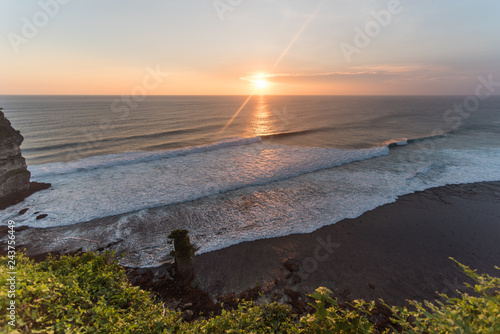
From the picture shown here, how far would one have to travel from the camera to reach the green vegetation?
2.76m

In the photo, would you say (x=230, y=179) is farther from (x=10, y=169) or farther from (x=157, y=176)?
(x=10, y=169)

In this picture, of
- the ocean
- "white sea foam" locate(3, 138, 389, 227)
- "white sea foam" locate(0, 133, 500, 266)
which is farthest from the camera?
"white sea foam" locate(3, 138, 389, 227)

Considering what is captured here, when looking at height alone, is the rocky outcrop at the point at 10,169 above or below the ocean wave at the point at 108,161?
above

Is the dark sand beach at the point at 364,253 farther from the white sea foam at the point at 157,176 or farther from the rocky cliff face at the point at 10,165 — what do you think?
the rocky cliff face at the point at 10,165

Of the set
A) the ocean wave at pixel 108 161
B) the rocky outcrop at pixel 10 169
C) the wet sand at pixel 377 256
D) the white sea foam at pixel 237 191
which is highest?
the rocky outcrop at pixel 10 169

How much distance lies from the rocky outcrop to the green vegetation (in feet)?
46.7

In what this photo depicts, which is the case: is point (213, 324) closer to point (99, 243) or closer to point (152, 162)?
point (99, 243)

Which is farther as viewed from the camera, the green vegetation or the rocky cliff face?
the rocky cliff face

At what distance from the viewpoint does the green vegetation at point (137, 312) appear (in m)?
2.76

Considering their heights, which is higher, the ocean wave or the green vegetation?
the green vegetation

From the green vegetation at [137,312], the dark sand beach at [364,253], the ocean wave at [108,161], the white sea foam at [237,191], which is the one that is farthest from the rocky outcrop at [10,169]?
the green vegetation at [137,312]

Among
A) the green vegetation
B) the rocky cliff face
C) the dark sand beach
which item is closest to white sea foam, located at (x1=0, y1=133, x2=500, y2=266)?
the dark sand beach

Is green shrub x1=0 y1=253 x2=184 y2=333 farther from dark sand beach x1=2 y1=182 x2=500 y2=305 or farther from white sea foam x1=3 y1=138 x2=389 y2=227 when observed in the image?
white sea foam x1=3 y1=138 x2=389 y2=227

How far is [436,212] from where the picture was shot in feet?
44.2
